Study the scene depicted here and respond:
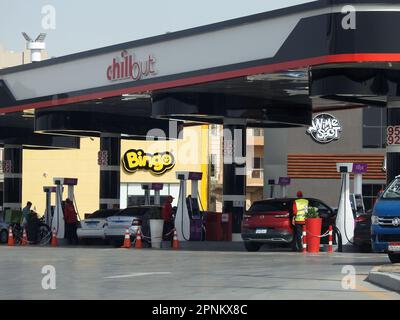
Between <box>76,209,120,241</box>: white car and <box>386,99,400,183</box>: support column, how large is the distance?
405 inches

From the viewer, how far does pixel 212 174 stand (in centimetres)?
9800

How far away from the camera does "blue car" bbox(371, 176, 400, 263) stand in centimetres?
2344

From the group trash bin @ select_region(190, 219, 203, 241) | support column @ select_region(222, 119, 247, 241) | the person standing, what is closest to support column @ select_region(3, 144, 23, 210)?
the person standing

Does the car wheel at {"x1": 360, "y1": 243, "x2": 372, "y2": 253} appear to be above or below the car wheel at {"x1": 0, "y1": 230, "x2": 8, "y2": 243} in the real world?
above

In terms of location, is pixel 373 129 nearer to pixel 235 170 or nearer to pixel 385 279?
pixel 235 170

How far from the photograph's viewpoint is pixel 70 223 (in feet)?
140

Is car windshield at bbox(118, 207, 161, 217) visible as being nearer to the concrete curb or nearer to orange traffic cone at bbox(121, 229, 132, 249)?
orange traffic cone at bbox(121, 229, 132, 249)

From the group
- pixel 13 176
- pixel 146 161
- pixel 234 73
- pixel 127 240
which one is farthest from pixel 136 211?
pixel 146 161

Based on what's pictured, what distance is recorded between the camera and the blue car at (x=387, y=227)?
23438mm

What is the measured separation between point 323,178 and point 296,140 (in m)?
2.50

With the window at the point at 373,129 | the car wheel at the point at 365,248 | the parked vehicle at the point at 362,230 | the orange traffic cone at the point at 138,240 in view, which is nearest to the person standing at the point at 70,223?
the orange traffic cone at the point at 138,240

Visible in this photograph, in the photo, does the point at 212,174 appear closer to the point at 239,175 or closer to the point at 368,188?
the point at 368,188

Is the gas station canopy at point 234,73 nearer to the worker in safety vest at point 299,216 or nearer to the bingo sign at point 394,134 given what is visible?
the bingo sign at point 394,134
